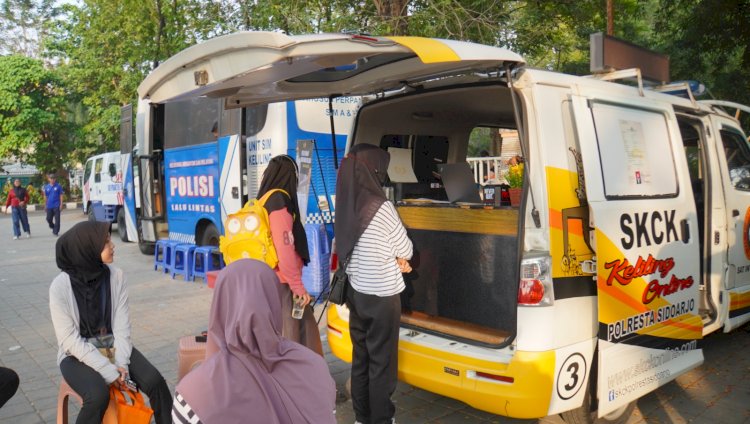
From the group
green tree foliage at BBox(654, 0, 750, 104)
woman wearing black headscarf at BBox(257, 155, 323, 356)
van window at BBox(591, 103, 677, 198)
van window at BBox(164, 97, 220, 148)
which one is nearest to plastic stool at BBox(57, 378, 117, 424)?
woman wearing black headscarf at BBox(257, 155, 323, 356)

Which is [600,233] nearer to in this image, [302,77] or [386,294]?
[386,294]

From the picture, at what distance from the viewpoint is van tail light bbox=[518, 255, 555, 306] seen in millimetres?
3049

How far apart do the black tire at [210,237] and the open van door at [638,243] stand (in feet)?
22.1

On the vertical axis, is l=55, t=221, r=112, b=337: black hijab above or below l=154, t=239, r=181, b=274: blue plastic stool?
above

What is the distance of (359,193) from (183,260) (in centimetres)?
696

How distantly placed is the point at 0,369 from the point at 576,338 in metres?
3.10

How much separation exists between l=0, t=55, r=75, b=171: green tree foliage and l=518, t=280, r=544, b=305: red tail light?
1190 inches

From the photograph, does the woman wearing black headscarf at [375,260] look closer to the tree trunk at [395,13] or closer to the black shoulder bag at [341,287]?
the black shoulder bag at [341,287]

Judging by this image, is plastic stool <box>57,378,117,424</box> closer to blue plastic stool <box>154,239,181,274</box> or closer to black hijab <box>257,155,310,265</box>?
black hijab <box>257,155,310,265</box>

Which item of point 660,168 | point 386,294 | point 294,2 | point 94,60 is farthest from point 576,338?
point 94,60

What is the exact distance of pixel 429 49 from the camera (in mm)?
2875

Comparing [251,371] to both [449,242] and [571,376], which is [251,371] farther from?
[449,242]

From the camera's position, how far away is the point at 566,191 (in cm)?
319

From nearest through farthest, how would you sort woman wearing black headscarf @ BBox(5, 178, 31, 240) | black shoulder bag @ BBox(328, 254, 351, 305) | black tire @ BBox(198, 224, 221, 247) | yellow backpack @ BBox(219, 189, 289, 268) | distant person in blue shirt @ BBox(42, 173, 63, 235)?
1. black shoulder bag @ BBox(328, 254, 351, 305)
2. yellow backpack @ BBox(219, 189, 289, 268)
3. black tire @ BBox(198, 224, 221, 247)
4. woman wearing black headscarf @ BBox(5, 178, 31, 240)
5. distant person in blue shirt @ BBox(42, 173, 63, 235)
